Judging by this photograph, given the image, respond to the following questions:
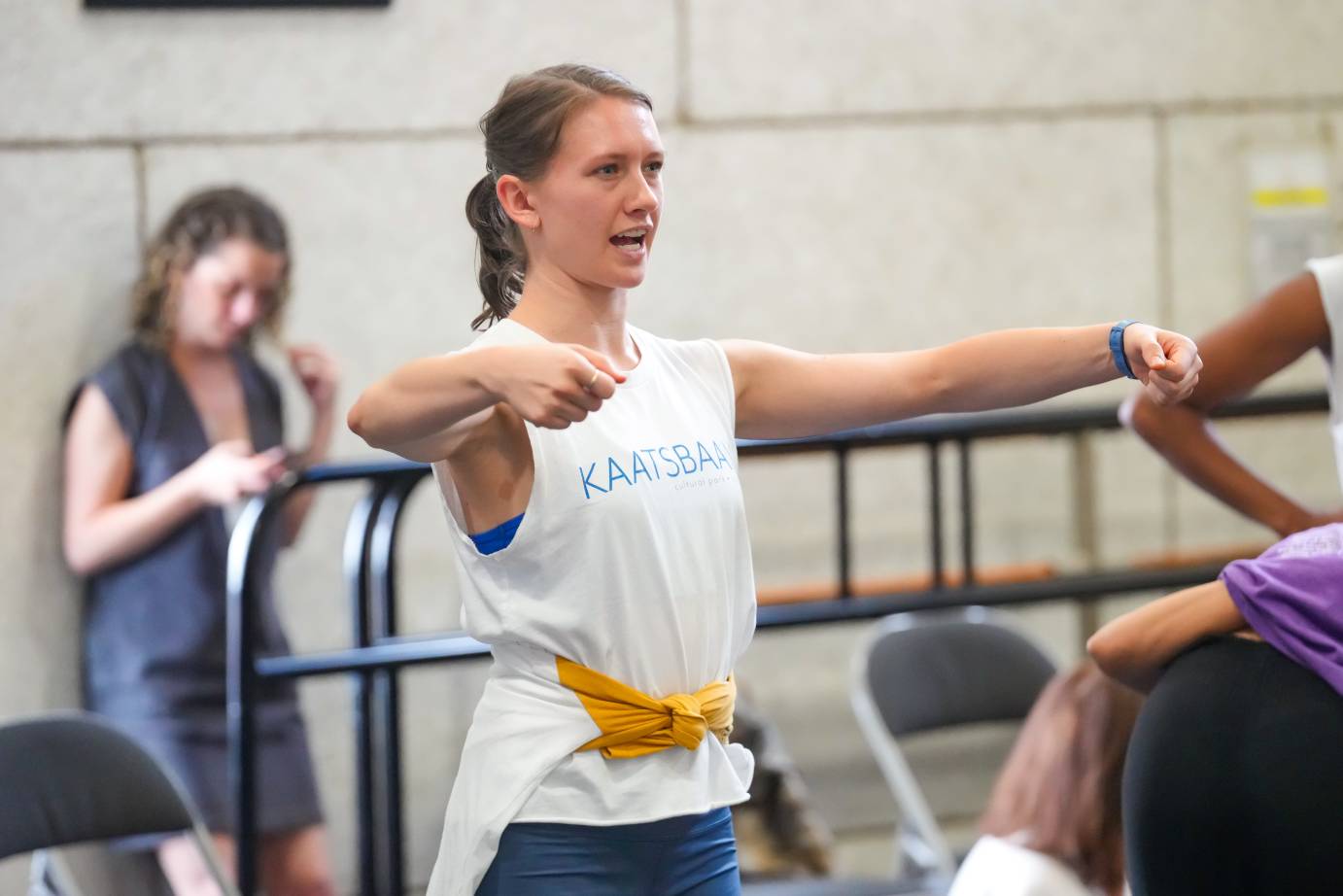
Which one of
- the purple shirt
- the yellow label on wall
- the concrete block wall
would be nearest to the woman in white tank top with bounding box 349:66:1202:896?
the purple shirt

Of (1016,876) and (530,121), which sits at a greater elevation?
(530,121)

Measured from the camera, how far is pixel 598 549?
1422mm

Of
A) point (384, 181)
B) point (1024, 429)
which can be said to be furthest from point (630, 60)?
point (1024, 429)

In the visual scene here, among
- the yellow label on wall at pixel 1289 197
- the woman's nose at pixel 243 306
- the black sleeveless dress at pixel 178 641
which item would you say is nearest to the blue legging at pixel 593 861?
the black sleeveless dress at pixel 178 641

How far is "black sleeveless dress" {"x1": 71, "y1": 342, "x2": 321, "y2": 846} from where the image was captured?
119 inches

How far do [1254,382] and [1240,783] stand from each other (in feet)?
2.80

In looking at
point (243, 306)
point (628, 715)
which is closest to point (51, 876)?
point (628, 715)

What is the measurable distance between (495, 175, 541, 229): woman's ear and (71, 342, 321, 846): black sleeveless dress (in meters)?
1.74

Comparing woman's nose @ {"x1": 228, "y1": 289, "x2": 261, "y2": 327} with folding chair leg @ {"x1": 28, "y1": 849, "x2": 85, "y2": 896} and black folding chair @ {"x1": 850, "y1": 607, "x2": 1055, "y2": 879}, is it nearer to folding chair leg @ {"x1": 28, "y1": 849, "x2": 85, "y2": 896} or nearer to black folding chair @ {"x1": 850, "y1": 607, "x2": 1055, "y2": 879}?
folding chair leg @ {"x1": 28, "y1": 849, "x2": 85, "y2": 896}

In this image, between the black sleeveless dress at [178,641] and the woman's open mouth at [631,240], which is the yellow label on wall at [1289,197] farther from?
the woman's open mouth at [631,240]

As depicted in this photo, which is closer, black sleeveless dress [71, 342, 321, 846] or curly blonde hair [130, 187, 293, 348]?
black sleeveless dress [71, 342, 321, 846]

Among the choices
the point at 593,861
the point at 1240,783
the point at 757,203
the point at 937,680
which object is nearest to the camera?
the point at 1240,783

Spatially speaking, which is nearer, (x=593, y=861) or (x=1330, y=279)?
(x=593, y=861)

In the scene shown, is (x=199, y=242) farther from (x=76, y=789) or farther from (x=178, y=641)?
(x=76, y=789)
